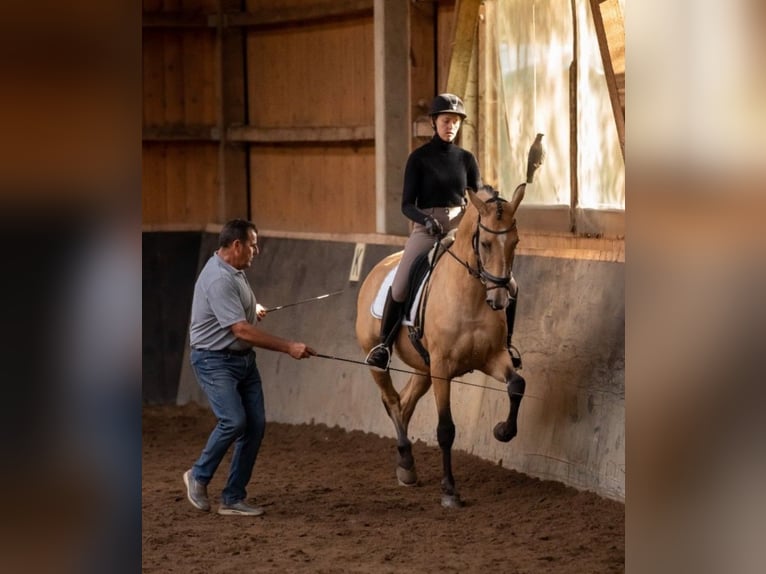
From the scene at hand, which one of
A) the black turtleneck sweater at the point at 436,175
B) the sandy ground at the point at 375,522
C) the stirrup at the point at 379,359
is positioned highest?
the black turtleneck sweater at the point at 436,175

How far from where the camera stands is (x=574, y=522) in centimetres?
721

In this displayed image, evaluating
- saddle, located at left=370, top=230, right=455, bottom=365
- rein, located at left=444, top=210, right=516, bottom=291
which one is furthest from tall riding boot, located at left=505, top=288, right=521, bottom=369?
saddle, located at left=370, top=230, right=455, bottom=365

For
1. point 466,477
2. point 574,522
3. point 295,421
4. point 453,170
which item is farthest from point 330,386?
point 574,522

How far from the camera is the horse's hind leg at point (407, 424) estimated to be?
859 cm

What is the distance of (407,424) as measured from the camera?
883cm

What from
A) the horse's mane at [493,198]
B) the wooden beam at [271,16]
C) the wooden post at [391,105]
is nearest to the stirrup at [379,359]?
the horse's mane at [493,198]

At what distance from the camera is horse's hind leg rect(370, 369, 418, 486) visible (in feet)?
28.2

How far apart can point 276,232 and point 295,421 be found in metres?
2.09

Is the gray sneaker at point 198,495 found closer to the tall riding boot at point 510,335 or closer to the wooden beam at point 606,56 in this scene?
the tall riding boot at point 510,335

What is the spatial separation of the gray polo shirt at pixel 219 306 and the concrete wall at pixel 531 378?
2.08 metres

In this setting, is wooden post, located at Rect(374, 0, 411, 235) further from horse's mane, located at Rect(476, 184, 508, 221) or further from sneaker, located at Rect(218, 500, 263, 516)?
sneaker, located at Rect(218, 500, 263, 516)
